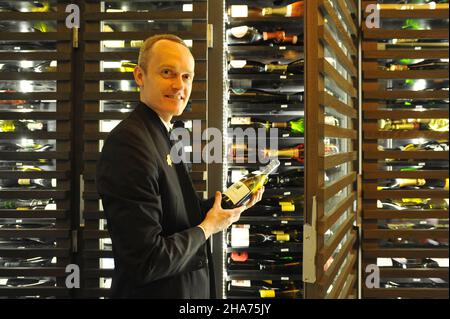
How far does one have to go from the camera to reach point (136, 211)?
122 cm

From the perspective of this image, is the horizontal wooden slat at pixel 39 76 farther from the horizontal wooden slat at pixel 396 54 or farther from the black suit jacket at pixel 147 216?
the horizontal wooden slat at pixel 396 54

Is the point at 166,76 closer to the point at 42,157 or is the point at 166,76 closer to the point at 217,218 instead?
the point at 217,218

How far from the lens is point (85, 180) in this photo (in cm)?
241

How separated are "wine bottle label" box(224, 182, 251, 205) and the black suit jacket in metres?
0.19

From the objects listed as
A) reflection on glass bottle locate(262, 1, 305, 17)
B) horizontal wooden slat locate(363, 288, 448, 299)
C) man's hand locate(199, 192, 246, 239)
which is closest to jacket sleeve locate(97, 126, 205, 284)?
man's hand locate(199, 192, 246, 239)

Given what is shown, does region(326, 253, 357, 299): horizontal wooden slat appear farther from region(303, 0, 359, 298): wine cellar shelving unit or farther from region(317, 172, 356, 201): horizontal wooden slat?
region(317, 172, 356, 201): horizontal wooden slat

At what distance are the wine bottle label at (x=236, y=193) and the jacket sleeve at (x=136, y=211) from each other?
0.34 m

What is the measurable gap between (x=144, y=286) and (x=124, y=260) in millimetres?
155

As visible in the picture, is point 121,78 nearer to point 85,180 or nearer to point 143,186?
point 85,180

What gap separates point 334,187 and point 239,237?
1.20 meters

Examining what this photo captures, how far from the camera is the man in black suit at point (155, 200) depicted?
4.05 feet

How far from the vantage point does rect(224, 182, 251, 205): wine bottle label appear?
1621mm

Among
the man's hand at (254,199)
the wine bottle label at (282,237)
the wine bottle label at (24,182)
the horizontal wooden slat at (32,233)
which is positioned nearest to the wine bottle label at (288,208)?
the wine bottle label at (282,237)

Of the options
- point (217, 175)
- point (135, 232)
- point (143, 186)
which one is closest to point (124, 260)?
point (135, 232)
